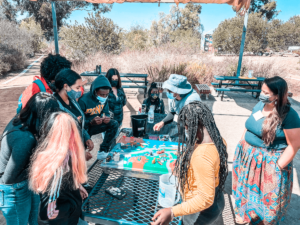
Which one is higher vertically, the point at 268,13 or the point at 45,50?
the point at 268,13

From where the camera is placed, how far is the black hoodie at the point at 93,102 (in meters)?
3.04

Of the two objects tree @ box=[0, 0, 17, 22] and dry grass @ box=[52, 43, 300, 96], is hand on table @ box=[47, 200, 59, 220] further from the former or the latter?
tree @ box=[0, 0, 17, 22]

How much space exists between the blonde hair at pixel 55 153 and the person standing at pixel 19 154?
14cm

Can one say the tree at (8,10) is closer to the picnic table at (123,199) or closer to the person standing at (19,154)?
the person standing at (19,154)

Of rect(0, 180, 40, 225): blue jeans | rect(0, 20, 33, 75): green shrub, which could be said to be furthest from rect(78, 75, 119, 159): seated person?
rect(0, 20, 33, 75): green shrub

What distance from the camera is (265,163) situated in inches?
78.0

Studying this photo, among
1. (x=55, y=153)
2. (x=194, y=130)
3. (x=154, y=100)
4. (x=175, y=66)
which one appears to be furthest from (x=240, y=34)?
(x=55, y=153)

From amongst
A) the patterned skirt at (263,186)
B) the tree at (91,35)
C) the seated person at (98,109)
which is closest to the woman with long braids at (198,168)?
the patterned skirt at (263,186)

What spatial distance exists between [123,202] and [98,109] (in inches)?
69.3

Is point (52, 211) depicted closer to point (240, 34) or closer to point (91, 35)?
point (91, 35)

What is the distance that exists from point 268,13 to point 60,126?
142ft

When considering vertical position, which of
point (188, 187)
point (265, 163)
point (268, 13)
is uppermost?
point (268, 13)

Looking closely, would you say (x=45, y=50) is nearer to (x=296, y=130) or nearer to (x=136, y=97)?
(x=136, y=97)

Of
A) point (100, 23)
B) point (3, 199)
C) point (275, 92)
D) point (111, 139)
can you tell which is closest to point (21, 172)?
point (3, 199)
